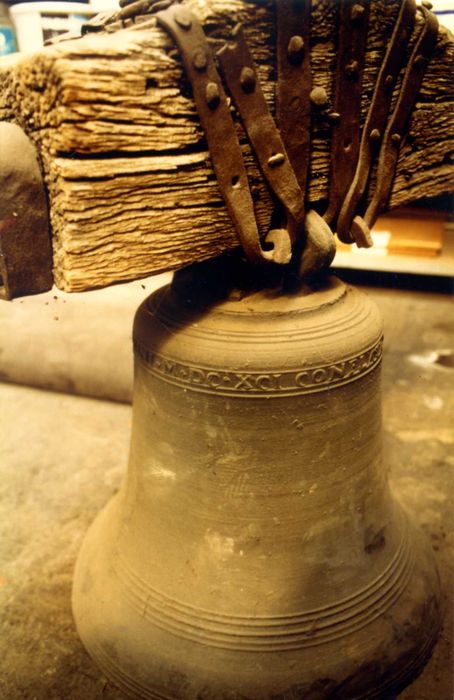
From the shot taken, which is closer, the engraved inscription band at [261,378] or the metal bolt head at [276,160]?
the metal bolt head at [276,160]

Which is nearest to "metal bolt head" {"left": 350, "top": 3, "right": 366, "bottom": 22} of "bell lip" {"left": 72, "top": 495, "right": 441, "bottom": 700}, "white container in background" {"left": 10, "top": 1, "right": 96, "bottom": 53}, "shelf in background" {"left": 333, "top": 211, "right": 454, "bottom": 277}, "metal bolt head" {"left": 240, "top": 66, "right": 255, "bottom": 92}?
"metal bolt head" {"left": 240, "top": 66, "right": 255, "bottom": 92}

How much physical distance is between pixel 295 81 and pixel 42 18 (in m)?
2.07

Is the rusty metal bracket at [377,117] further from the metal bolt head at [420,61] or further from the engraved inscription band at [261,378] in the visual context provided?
the engraved inscription band at [261,378]

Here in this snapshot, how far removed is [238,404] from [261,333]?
5.5 inches

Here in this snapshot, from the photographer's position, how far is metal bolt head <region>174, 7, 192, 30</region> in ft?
2.71

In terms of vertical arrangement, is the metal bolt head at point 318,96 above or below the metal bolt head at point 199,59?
below

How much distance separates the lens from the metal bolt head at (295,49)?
0.91m

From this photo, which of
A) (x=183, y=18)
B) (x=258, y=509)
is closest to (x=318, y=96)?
(x=183, y=18)

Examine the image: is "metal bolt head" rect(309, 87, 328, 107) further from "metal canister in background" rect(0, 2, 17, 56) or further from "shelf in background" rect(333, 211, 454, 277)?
"shelf in background" rect(333, 211, 454, 277)

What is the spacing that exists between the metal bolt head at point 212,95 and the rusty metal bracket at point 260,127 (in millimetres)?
36

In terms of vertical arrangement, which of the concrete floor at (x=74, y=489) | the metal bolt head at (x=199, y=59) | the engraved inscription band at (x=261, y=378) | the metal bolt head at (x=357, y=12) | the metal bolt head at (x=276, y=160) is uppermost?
the metal bolt head at (x=357, y=12)

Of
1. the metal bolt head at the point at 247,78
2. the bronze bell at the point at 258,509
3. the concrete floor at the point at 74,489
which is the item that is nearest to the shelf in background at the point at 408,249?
the concrete floor at the point at 74,489

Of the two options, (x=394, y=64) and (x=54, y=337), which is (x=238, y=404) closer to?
(x=394, y=64)

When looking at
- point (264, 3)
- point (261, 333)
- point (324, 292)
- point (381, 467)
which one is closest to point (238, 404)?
point (261, 333)
